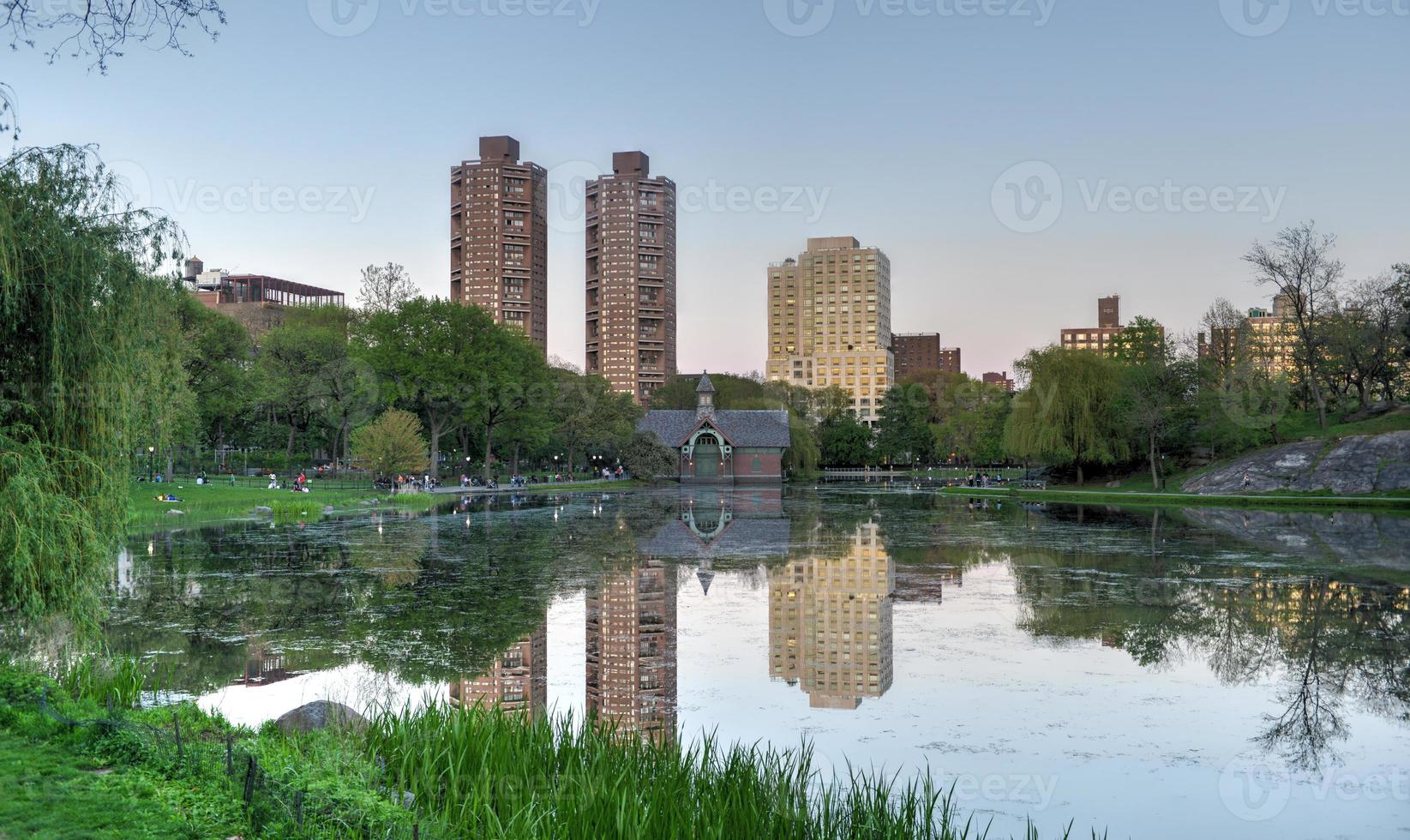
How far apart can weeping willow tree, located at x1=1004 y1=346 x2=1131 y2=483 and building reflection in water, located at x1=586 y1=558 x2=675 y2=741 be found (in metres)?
42.4

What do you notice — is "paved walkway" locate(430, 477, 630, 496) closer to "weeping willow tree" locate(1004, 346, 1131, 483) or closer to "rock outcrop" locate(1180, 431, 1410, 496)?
"weeping willow tree" locate(1004, 346, 1131, 483)

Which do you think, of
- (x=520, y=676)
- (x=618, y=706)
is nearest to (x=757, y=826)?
(x=618, y=706)

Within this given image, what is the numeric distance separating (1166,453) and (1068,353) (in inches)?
388

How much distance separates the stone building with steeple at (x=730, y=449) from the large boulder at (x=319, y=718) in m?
72.6

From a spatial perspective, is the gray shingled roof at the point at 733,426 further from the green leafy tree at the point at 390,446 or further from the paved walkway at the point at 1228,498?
the green leafy tree at the point at 390,446

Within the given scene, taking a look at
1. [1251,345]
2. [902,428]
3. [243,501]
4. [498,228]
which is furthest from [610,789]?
[498,228]

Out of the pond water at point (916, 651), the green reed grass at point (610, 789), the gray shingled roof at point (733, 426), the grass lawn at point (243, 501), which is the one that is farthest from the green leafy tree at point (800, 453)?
the green reed grass at point (610, 789)

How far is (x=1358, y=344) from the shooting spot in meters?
55.2

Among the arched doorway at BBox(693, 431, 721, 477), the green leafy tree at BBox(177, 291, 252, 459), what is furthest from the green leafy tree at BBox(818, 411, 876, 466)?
the green leafy tree at BBox(177, 291, 252, 459)

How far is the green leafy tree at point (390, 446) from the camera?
51406mm

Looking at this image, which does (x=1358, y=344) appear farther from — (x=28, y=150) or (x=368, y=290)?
(x=368, y=290)

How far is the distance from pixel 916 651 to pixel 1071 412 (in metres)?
47.6

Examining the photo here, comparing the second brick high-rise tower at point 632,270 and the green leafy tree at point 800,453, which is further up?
the second brick high-rise tower at point 632,270

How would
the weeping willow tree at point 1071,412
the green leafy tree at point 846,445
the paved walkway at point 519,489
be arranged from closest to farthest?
the weeping willow tree at point 1071,412, the paved walkway at point 519,489, the green leafy tree at point 846,445
